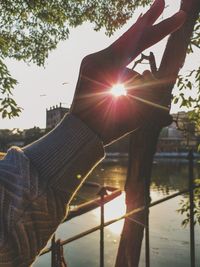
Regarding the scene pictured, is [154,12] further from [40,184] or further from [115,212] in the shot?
[115,212]

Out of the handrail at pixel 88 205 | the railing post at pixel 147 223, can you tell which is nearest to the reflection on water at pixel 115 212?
the railing post at pixel 147 223

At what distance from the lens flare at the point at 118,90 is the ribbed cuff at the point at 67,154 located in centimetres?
8

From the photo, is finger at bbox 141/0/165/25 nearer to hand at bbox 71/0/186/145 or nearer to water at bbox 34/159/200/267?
hand at bbox 71/0/186/145

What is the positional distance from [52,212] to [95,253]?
1863 centimetres

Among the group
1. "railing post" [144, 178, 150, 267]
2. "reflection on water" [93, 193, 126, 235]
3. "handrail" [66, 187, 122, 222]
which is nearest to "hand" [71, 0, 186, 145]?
"handrail" [66, 187, 122, 222]

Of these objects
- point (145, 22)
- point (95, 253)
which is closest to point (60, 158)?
point (145, 22)

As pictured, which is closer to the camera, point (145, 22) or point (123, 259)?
point (145, 22)

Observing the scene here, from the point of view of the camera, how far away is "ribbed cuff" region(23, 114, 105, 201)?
66 cm

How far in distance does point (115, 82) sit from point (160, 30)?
0.50 ft

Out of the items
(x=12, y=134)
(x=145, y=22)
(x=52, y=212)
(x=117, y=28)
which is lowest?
(x=52, y=212)

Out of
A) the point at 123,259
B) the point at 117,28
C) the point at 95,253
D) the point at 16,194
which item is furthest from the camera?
the point at 95,253

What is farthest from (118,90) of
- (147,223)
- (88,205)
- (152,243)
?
(152,243)

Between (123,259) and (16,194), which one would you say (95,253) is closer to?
(123,259)

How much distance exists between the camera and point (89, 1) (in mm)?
6191
